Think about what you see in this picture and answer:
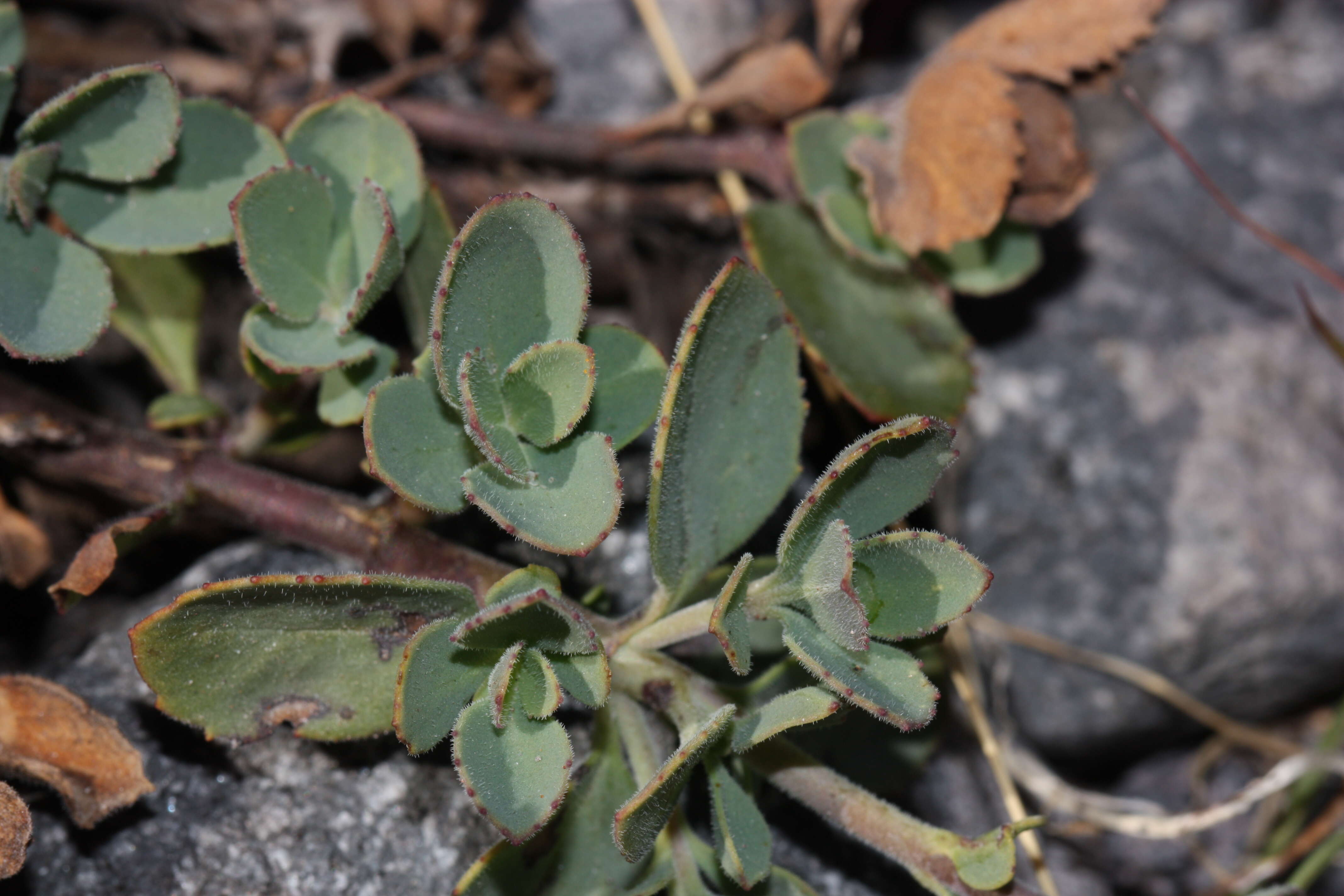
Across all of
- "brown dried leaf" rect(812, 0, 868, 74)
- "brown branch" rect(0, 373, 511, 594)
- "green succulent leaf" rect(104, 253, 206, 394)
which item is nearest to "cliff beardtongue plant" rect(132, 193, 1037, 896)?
"brown branch" rect(0, 373, 511, 594)

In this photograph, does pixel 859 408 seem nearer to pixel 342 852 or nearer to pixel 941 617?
pixel 941 617

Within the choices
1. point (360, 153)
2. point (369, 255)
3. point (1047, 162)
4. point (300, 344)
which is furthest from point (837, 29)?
point (300, 344)

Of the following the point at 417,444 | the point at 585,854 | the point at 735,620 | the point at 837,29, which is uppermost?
the point at 417,444

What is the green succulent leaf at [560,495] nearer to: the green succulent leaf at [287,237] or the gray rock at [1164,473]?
the green succulent leaf at [287,237]

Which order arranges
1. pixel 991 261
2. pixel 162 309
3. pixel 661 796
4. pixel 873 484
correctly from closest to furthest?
pixel 661 796 → pixel 873 484 → pixel 162 309 → pixel 991 261

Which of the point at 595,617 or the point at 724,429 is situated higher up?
the point at 724,429

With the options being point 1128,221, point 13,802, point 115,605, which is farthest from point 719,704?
point 1128,221

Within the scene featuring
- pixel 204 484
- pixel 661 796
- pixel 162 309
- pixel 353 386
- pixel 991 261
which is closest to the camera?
pixel 661 796

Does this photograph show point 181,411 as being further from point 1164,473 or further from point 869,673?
point 1164,473
